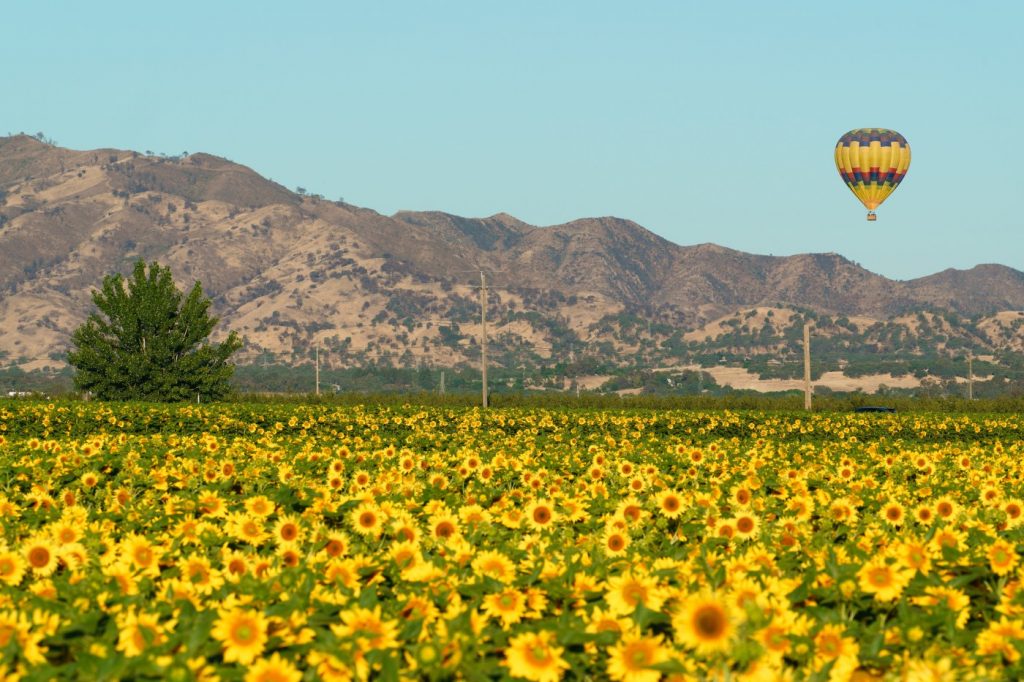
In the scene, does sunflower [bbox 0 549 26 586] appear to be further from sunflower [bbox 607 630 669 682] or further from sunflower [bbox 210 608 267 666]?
sunflower [bbox 607 630 669 682]

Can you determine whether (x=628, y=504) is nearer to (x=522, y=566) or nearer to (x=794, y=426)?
(x=522, y=566)

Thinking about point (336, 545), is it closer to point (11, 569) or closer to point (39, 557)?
point (39, 557)

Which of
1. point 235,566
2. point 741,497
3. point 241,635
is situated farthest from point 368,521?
point 741,497

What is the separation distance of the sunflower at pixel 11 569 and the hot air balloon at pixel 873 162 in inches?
2833

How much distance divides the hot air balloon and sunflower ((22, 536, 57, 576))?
7167cm

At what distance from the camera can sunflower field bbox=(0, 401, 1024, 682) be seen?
5.18 metres

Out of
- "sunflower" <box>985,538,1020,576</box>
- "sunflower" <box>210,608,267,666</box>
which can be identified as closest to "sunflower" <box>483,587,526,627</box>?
"sunflower" <box>210,608,267,666</box>

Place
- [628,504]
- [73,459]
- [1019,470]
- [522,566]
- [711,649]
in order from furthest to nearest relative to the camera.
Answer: [1019,470]
[73,459]
[628,504]
[522,566]
[711,649]

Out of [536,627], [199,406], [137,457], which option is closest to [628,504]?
[536,627]

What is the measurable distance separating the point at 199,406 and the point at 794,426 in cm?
2082

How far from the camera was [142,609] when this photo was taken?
585 cm

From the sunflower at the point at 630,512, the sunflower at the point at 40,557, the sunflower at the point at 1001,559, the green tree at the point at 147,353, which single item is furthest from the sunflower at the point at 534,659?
the green tree at the point at 147,353

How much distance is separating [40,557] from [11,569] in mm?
315

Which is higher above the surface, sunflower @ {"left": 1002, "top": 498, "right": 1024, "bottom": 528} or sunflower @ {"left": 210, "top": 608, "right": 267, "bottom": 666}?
Result: sunflower @ {"left": 1002, "top": 498, "right": 1024, "bottom": 528}
